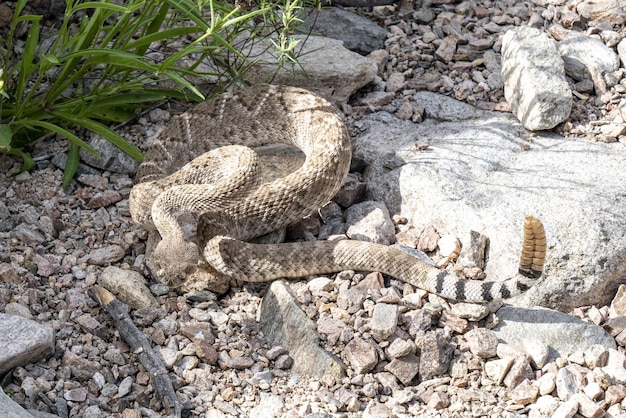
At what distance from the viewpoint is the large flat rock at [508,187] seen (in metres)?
4.69

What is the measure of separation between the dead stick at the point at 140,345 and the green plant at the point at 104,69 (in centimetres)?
118

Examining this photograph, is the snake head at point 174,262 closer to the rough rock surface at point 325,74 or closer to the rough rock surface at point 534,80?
the rough rock surface at point 325,74

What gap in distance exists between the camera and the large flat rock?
15.4 feet

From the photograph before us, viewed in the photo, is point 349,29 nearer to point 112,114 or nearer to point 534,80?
point 534,80

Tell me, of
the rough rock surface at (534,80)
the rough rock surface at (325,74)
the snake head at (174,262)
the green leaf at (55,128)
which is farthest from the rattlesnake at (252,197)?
the rough rock surface at (534,80)

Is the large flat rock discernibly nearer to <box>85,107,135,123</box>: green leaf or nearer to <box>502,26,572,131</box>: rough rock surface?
<box>502,26,572,131</box>: rough rock surface

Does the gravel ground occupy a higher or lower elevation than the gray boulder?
lower

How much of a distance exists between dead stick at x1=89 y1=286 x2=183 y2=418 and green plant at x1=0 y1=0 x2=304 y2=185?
118cm

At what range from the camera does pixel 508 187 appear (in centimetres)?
528

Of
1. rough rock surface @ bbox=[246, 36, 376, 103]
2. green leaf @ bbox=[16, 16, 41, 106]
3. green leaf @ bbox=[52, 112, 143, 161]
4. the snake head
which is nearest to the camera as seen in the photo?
the snake head

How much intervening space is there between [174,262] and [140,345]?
1.93 feet

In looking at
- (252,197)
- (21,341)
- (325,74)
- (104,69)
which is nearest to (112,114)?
(104,69)

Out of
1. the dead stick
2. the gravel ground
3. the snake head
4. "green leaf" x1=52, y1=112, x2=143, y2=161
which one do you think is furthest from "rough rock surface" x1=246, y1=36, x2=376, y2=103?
the dead stick

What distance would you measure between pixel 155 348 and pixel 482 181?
228cm
